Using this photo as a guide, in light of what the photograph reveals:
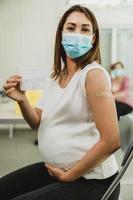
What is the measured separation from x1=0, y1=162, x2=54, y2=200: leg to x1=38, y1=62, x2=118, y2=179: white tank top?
0.36 ft

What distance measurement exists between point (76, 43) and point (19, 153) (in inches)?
113

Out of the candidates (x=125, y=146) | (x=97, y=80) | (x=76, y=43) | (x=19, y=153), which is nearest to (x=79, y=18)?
A: (x=76, y=43)

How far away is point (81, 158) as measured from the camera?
3.83 feet

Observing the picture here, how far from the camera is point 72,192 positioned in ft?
3.66

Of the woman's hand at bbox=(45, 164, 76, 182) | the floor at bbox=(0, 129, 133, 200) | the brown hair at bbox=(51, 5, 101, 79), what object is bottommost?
the floor at bbox=(0, 129, 133, 200)

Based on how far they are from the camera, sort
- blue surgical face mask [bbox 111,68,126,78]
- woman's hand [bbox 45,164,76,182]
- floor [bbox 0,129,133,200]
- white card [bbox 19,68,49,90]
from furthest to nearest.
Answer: blue surgical face mask [bbox 111,68,126,78]
floor [bbox 0,129,133,200]
white card [bbox 19,68,49,90]
woman's hand [bbox 45,164,76,182]

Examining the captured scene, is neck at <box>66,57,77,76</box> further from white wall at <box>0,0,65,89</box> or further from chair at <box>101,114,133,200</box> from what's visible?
white wall at <box>0,0,65,89</box>

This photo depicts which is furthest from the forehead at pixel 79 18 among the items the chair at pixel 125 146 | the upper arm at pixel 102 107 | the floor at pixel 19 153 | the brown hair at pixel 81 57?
the floor at pixel 19 153

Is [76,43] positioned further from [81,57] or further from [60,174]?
[60,174]

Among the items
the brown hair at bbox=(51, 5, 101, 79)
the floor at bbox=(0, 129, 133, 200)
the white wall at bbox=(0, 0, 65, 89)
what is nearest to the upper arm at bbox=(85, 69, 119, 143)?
the brown hair at bbox=(51, 5, 101, 79)

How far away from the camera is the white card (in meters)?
1.26

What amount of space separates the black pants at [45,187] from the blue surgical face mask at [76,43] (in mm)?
484

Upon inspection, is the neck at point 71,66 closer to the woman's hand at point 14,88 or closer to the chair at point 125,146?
the woman's hand at point 14,88

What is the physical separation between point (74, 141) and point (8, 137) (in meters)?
3.85
